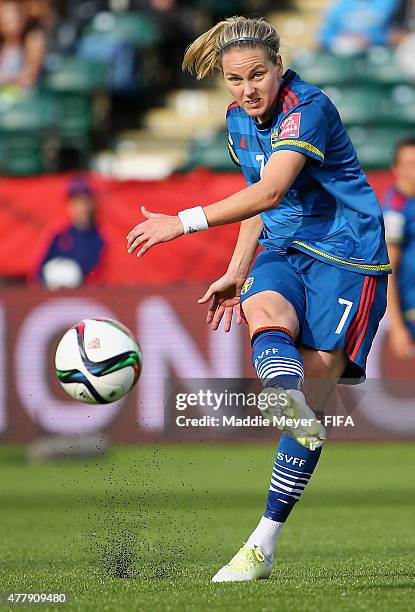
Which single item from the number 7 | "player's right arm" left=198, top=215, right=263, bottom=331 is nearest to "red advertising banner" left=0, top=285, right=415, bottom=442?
"player's right arm" left=198, top=215, right=263, bottom=331

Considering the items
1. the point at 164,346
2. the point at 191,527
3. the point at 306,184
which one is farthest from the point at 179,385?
the point at 164,346

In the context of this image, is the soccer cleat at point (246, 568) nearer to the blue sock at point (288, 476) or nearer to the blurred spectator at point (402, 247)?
the blue sock at point (288, 476)

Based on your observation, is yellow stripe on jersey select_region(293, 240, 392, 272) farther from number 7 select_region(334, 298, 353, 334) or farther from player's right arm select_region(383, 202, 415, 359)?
player's right arm select_region(383, 202, 415, 359)

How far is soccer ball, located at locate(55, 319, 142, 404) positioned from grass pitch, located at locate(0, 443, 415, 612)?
76 centimetres

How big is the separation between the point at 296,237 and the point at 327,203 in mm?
180

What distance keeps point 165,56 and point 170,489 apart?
27.8 ft

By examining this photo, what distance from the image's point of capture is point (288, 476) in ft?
16.0

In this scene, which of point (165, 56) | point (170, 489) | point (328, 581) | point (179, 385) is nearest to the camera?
point (328, 581)

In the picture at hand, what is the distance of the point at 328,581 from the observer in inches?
188

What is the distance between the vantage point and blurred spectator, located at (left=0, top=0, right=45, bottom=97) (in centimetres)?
1554

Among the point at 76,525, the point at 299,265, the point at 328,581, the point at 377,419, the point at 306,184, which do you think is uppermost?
the point at 306,184

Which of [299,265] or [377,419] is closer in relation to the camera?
[299,265]

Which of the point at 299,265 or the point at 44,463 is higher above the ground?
the point at 299,265

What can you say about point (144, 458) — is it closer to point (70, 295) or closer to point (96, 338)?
point (70, 295)
